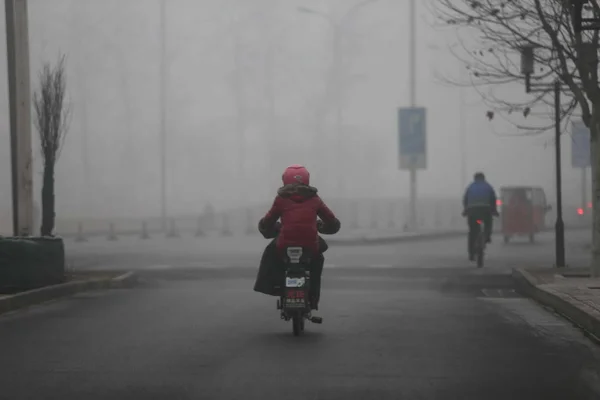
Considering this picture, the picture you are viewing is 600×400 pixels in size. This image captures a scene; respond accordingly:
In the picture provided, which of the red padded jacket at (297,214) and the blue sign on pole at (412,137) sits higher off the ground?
the blue sign on pole at (412,137)

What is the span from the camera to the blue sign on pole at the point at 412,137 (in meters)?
38.3

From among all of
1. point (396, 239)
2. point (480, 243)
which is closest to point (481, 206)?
point (480, 243)

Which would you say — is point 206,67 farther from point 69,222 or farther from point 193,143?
point 69,222

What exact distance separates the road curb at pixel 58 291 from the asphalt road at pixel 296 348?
0.29m

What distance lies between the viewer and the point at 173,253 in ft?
96.1

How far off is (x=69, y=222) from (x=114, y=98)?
23.6 meters

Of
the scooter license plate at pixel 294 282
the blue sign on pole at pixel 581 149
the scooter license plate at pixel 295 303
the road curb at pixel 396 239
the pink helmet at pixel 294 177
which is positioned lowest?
the road curb at pixel 396 239

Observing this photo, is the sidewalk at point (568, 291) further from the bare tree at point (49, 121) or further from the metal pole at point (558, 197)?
the bare tree at point (49, 121)

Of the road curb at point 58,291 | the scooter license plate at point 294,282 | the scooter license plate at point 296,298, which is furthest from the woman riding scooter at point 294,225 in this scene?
the road curb at point 58,291

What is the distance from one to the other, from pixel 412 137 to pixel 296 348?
2922cm

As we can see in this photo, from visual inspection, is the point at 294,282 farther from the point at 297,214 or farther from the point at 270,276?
the point at 297,214

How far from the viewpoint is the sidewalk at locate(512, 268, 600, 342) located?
36.5 ft

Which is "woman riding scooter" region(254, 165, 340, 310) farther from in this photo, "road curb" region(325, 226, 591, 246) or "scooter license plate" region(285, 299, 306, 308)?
"road curb" region(325, 226, 591, 246)

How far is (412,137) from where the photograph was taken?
3856 cm
